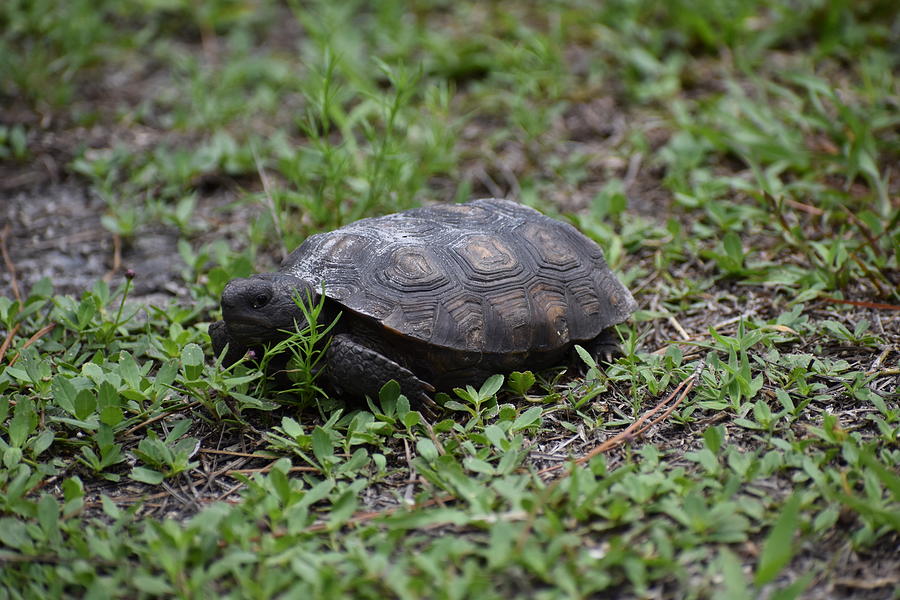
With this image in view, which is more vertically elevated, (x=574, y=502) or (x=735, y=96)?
(x=735, y=96)

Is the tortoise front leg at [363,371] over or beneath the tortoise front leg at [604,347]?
over

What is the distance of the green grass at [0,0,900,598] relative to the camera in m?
2.26

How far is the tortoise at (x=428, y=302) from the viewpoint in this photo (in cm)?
290

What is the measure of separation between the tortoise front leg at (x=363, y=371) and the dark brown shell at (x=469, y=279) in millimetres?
139

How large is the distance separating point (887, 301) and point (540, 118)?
2.42 m

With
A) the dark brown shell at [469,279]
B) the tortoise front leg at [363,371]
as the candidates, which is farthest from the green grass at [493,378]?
the dark brown shell at [469,279]

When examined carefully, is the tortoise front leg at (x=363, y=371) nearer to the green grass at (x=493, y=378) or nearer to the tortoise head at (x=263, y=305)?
the green grass at (x=493, y=378)

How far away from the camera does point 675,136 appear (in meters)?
5.19

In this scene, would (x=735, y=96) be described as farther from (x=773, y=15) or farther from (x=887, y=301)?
(x=887, y=301)

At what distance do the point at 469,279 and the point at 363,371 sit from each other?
534 mm

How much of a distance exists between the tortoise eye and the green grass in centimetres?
27

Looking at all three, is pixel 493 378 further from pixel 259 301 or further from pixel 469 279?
pixel 259 301

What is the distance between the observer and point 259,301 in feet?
9.53

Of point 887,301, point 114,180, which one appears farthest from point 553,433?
point 114,180
